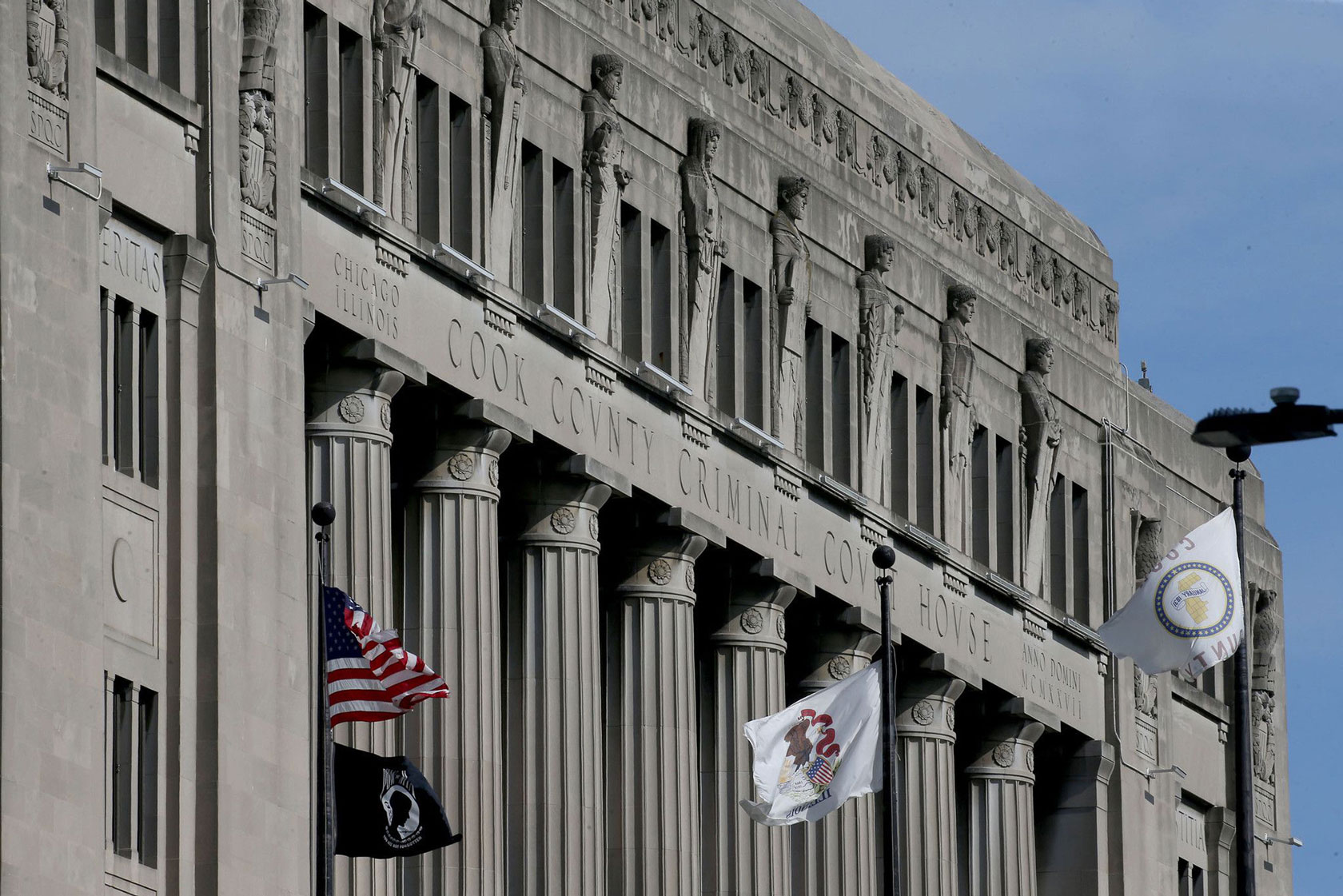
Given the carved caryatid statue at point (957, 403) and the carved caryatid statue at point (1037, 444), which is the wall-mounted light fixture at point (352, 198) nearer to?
the carved caryatid statue at point (957, 403)

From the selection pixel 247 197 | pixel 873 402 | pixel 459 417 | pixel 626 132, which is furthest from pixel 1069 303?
pixel 247 197

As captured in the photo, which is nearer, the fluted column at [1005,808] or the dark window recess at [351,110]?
the dark window recess at [351,110]

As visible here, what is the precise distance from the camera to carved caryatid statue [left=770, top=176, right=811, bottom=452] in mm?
69000

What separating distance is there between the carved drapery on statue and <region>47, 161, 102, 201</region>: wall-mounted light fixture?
3881mm

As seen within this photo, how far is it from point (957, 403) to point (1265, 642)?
18174 millimetres

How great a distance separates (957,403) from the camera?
248 feet

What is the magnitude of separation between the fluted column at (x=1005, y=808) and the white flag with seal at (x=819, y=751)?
2590 cm

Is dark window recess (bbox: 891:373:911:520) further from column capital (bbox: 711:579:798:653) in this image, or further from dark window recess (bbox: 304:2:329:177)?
dark window recess (bbox: 304:2:329:177)

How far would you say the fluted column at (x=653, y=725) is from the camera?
63.4m

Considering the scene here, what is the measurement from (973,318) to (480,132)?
18.5 meters

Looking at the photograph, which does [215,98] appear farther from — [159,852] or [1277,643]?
[1277,643]

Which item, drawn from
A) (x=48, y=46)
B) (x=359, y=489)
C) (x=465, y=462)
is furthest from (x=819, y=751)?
(x=48, y=46)

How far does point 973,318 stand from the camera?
76562 millimetres

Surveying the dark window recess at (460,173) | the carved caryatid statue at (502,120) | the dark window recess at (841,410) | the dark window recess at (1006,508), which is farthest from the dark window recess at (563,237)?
the dark window recess at (1006,508)
